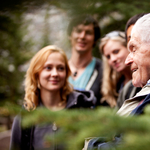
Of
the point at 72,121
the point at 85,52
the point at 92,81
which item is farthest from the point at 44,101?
the point at 72,121

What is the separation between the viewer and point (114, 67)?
366cm

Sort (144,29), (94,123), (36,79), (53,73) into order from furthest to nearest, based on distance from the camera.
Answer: (36,79)
(53,73)
(144,29)
(94,123)

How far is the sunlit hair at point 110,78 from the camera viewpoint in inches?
145

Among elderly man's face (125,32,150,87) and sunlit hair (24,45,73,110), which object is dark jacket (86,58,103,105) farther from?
elderly man's face (125,32,150,87)

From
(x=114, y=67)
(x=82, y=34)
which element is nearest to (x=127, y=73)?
(x=114, y=67)

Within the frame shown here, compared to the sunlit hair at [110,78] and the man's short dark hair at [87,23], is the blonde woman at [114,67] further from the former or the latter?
the man's short dark hair at [87,23]

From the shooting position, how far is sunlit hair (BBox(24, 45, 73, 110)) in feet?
10.1

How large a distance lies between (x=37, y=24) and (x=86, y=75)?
2.19m

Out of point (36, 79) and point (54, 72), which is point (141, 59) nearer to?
point (54, 72)

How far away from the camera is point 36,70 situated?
313 cm

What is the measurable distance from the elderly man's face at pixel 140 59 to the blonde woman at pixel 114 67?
5.65ft

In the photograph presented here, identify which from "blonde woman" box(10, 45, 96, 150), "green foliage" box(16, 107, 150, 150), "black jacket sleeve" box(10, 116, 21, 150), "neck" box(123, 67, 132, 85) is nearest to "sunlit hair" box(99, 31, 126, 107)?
"neck" box(123, 67, 132, 85)

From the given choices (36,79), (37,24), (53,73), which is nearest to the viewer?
(53,73)

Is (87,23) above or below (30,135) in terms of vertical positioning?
above
